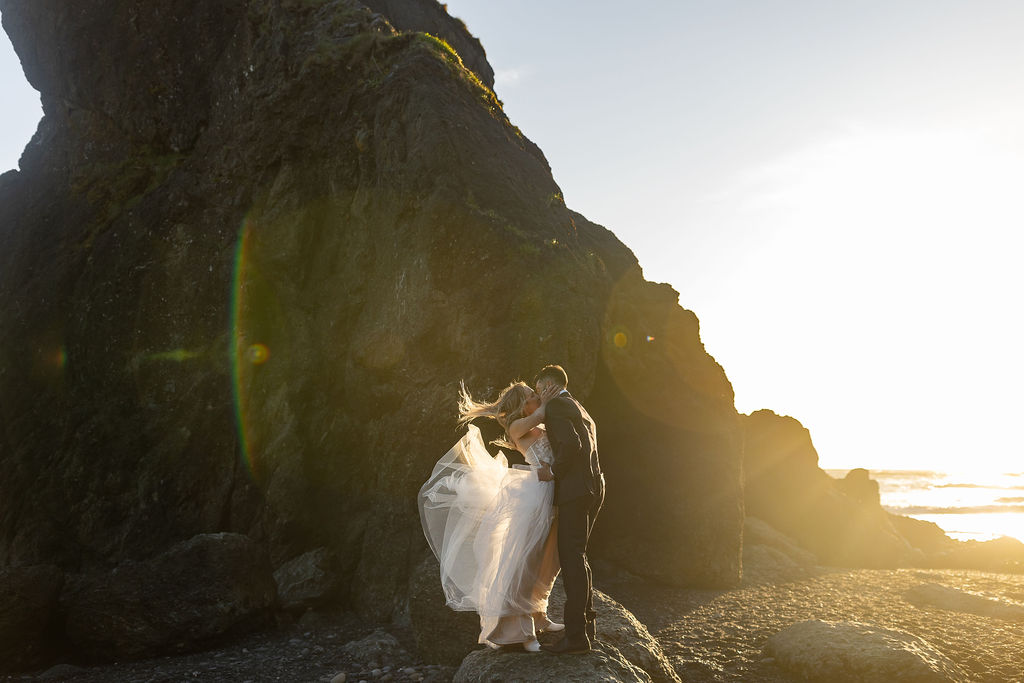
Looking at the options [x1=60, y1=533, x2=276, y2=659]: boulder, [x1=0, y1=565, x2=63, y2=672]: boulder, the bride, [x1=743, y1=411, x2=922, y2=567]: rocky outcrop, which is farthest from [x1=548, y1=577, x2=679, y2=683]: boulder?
[x1=743, y1=411, x2=922, y2=567]: rocky outcrop

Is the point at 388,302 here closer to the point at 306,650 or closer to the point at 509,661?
the point at 306,650

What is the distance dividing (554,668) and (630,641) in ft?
6.17

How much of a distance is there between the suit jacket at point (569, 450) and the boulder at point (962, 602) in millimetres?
9489

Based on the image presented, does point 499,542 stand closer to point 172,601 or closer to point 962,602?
point 172,601

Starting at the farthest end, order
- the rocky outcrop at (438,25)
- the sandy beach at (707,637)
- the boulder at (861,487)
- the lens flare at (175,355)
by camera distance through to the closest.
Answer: the boulder at (861,487), the rocky outcrop at (438,25), the lens flare at (175,355), the sandy beach at (707,637)

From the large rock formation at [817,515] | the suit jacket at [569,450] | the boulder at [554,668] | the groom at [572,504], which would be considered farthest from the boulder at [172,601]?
the large rock formation at [817,515]

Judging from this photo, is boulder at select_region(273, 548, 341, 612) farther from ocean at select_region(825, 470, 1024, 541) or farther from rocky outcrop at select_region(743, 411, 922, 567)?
ocean at select_region(825, 470, 1024, 541)

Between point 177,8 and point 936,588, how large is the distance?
23.9 m

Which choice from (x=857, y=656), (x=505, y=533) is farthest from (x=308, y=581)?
(x=857, y=656)

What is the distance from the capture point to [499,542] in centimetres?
711

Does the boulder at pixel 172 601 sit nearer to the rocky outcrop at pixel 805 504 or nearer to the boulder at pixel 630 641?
the boulder at pixel 630 641

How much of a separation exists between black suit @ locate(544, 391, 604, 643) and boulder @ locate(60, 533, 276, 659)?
7.20m

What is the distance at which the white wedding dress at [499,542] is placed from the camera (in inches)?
271

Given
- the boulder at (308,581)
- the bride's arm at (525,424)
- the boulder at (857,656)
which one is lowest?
the boulder at (308,581)
